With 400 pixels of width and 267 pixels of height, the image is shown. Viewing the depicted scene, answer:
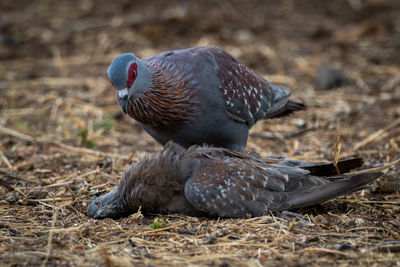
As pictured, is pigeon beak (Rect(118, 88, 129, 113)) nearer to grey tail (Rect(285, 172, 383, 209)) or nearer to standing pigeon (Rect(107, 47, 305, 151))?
standing pigeon (Rect(107, 47, 305, 151))

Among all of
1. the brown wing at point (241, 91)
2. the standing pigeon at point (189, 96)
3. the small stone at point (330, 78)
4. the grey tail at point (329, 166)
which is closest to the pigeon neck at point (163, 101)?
the standing pigeon at point (189, 96)

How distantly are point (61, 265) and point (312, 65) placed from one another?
25.1ft

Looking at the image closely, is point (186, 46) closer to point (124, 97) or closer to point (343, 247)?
point (124, 97)

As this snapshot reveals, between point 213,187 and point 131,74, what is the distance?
4.78ft

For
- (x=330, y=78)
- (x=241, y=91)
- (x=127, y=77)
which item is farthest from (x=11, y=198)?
(x=330, y=78)

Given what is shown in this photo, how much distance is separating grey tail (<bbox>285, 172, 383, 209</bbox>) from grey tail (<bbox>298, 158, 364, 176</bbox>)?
1.06 feet

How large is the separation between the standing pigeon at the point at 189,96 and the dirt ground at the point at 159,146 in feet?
2.92

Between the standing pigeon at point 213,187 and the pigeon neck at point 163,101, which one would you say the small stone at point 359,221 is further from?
the pigeon neck at point 163,101

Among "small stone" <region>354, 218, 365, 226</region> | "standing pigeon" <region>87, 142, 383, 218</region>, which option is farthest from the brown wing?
"small stone" <region>354, 218, 365, 226</region>

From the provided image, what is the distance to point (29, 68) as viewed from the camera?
1014cm

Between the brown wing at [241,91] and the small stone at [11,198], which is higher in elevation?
the brown wing at [241,91]

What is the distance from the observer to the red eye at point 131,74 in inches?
190

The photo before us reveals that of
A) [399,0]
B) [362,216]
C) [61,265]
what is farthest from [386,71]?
[61,265]

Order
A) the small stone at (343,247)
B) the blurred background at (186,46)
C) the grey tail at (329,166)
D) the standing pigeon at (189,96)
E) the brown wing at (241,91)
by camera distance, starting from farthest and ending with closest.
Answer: the blurred background at (186,46)
the brown wing at (241,91)
the standing pigeon at (189,96)
the grey tail at (329,166)
the small stone at (343,247)
